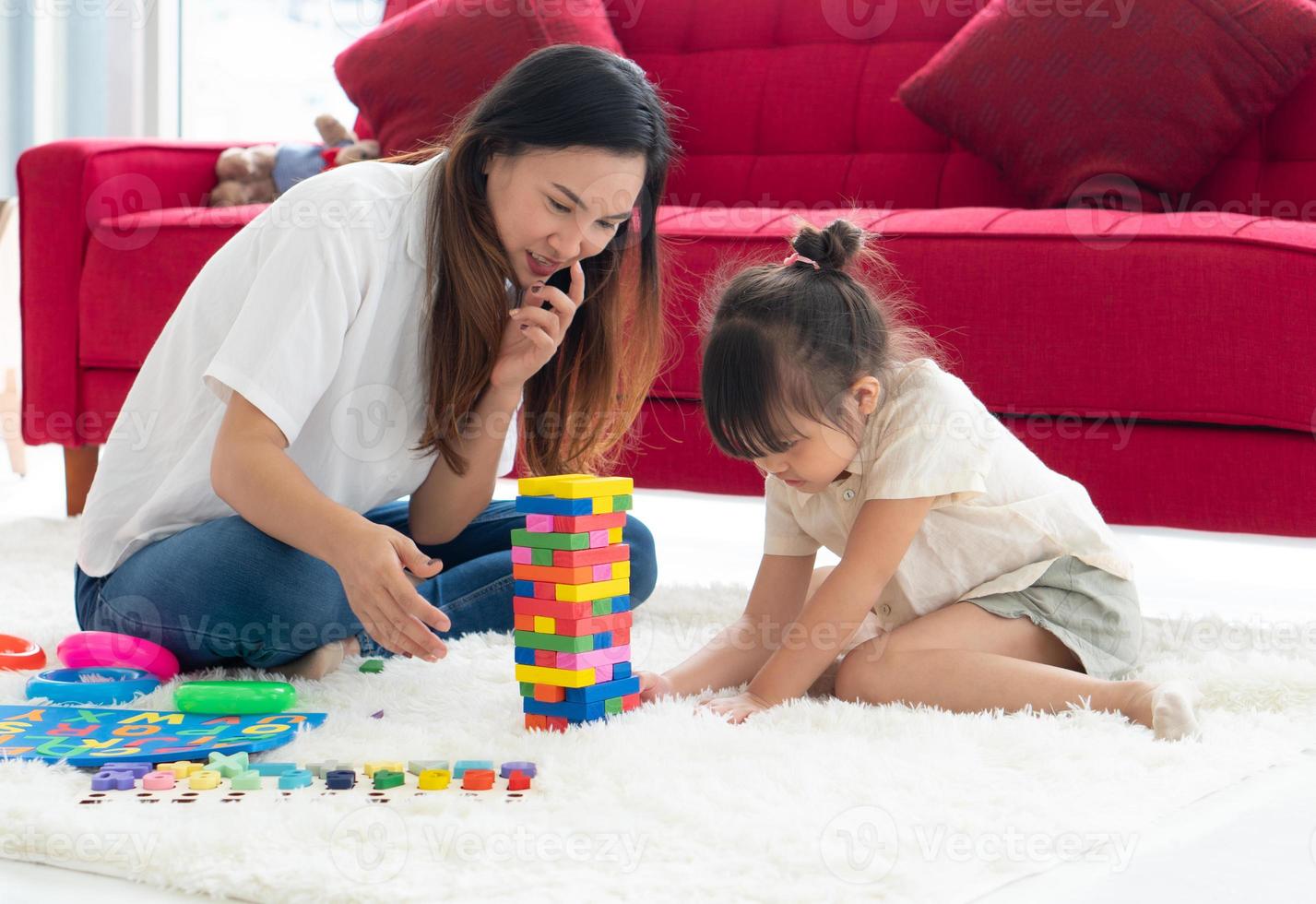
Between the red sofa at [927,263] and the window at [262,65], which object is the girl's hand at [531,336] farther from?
the window at [262,65]

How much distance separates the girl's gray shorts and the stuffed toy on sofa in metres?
1.63

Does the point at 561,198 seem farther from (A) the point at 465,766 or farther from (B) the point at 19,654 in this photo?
(B) the point at 19,654

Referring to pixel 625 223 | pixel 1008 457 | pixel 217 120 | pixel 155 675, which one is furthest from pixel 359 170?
pixel 217 120

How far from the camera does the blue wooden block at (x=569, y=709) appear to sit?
1.07 meters

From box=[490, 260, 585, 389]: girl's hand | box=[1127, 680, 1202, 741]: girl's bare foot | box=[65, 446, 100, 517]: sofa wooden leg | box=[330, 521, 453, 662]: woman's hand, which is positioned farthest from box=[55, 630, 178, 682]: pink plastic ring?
box=[65, 446, 100, 517]: sofa wooden leg

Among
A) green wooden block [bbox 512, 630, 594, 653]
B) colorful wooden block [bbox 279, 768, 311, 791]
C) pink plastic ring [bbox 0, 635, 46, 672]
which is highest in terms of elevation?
green wooden block [bbox 512, 630, 594, 653]

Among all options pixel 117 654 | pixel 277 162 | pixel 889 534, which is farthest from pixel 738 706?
pixel 277 162

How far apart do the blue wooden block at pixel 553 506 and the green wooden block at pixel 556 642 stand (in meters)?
0.10

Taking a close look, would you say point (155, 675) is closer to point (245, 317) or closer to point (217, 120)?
point (245, 317)

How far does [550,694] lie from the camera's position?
1.08 m

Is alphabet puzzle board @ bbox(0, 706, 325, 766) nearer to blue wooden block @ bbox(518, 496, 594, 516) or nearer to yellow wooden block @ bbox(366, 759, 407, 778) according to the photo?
yellow wooden block @ bbox(366, 759, 407, 778)

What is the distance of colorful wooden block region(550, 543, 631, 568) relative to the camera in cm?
106

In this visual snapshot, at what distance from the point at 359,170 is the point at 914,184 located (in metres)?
1.33

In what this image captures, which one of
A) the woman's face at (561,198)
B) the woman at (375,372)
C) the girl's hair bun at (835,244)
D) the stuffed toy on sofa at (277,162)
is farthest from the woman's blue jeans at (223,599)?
the stuffed toy on sofa at (277,162)
